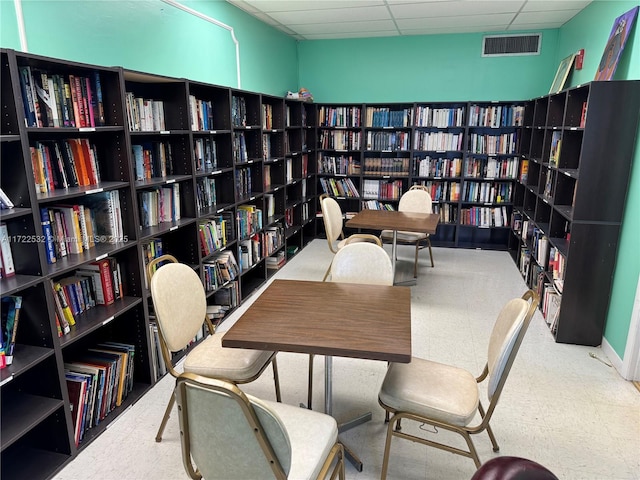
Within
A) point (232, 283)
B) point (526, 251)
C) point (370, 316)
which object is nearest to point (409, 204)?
point (526, 251)

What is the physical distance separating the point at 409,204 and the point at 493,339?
3309 millimetres

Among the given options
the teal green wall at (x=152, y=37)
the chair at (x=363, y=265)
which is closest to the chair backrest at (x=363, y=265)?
the chair at (x=363, y=265)

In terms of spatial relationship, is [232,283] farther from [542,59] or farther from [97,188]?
[542,59]

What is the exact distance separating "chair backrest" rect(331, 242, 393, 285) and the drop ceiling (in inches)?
114

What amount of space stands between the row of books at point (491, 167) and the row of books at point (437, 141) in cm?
29

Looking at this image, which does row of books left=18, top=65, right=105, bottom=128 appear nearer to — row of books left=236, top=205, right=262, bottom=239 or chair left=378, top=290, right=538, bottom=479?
row of books left=236, top=205, right=262, bottom=239

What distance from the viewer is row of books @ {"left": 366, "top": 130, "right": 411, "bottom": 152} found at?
586 cm

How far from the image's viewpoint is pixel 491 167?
566 cm

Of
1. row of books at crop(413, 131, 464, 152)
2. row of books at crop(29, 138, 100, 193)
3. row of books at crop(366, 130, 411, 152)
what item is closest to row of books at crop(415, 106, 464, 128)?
row of books at crop(413, 131, 464, 152)

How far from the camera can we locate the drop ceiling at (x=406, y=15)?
14.0 ft

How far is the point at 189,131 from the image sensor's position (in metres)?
2.98

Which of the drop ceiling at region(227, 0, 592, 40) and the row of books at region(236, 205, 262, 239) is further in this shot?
Answer: the drop ceiling at region(227, 0, 592, 40)

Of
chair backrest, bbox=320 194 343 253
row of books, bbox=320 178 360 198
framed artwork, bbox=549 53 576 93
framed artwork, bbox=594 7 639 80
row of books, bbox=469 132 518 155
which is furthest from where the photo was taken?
row of books, bbox=320 178 360 198

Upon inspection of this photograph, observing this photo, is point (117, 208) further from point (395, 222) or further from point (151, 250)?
point (395, 222)
